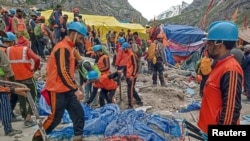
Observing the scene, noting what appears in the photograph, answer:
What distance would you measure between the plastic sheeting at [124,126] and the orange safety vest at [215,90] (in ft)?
9.20

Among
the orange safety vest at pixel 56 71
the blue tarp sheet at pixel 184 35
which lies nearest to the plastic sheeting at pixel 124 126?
the orange safety vest at pixel 56 71

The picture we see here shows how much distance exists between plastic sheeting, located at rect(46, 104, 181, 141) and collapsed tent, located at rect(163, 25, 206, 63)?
15.8 metres

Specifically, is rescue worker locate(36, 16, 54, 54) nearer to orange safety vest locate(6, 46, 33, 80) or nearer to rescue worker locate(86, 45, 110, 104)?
rescue worker locate(86, 45, 110, 104)

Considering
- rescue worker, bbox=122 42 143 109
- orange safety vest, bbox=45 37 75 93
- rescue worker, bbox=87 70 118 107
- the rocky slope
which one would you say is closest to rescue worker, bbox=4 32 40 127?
orange safety vest, bbox=45 37 75 93

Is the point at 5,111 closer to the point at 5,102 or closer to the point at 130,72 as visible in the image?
the point at 5,102

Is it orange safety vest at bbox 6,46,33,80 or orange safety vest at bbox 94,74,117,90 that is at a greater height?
orange safety vest at bbox 6,46,33,80

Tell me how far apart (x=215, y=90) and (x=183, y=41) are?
20.6 m

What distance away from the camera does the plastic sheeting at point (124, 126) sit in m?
5.96

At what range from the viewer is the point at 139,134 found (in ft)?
19.4

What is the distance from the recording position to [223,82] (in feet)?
9.55

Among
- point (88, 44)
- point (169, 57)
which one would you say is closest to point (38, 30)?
point (88, 44)

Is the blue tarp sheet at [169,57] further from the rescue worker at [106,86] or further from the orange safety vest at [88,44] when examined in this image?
the rescue worker at [106,86]

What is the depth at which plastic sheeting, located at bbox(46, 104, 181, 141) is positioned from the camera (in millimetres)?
5957

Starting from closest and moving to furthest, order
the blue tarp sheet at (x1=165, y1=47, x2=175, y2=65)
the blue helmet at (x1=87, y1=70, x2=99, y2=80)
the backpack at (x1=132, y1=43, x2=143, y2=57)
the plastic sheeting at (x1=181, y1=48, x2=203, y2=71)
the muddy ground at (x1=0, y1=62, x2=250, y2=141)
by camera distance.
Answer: the blue helmet at (x1=87, y1=70, x2=99, y2=80) → the muddy ground at (x1=0, y1=62, x2=250, y2=141) → the backpack at (x1=132, y1=43, x2=143, y2=57) → the plastic sheeting at (x1=181, y1=48, x2=203, y2=71) → the blue tarp sheet at (x1=165, y1=47, x2=175, y2=65)
